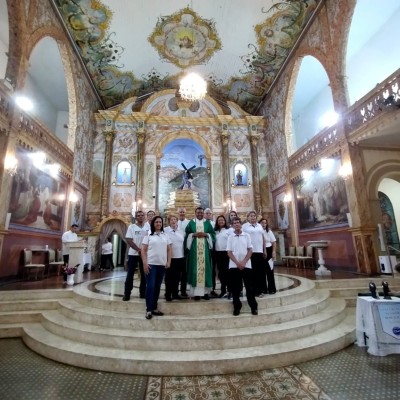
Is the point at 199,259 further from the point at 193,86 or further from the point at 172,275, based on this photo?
the point at 193,86

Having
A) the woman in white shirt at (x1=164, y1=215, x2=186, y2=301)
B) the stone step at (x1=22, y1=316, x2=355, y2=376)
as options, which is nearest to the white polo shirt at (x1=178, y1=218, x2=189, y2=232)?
the woman in white shirt at (x1=164, y1=215, x2=186, y2=301)

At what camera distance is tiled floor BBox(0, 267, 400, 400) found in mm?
2594

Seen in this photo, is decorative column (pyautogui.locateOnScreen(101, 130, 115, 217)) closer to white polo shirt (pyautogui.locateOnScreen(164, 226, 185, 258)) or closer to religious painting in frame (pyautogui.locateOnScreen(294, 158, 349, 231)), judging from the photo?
religious painting in frame (pyautogui.locateOnScreen(294, 158, 349, 231))

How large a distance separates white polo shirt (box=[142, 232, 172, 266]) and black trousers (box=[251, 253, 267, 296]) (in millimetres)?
1790

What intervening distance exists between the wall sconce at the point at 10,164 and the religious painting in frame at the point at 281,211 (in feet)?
36.1

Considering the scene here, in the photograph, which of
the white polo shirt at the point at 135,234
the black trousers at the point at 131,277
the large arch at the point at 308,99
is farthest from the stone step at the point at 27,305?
the large arch at the point at 308,99

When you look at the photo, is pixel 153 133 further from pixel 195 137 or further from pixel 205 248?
pixel 205 248

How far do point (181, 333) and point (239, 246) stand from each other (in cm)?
154

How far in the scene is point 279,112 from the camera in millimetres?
13398

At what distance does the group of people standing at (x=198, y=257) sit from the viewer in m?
3.87

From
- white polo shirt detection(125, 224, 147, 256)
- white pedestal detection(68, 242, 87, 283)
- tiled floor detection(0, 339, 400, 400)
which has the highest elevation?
white polo shirt detection(125, 224, 147, 256)

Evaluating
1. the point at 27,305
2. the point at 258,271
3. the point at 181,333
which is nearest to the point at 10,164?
the point at 27,305

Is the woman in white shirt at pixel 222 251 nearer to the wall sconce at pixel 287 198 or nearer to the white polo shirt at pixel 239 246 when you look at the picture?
the white polo shirt at pixel 239 246

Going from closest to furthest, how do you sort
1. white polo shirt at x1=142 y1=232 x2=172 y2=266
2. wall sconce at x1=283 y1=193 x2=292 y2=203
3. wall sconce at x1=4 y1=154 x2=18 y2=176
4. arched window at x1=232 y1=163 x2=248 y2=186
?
white polo shirt at x1=142 y1=232 x2=172 y2=266
wall sconce at x1=4 y1=154 x2=18 y2=176
wall sconce at x1=283 y1=193 x2=292 y2=203
arched window at x1=232 y1=163 x2=248 y2=186
